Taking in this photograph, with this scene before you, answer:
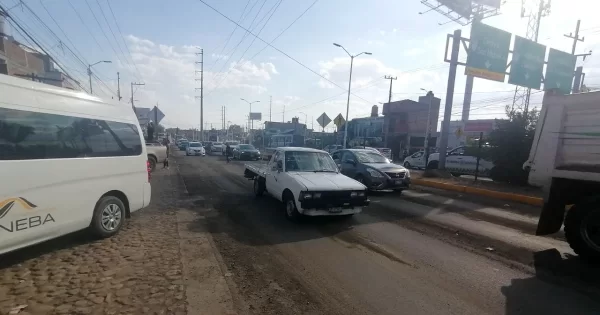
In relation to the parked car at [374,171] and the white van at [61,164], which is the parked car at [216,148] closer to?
the parked car at [374,171]

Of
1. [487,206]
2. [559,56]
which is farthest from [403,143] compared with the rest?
Result: [487,206]

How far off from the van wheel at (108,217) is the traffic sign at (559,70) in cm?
2343

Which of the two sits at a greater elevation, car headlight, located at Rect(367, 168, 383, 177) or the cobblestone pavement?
car headlight, located at Rect(367, 168, 383, 177)

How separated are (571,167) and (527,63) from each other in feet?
53.1

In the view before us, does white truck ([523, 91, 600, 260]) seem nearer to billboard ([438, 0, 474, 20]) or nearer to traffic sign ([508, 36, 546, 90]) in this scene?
traffic sign ([508, 36, 546, 90])

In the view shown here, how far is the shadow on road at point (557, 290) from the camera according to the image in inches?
139

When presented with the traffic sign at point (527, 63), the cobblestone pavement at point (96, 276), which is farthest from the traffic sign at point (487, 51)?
the cobblestone pavement at point (96, 276)

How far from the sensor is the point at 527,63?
17984 millimetres

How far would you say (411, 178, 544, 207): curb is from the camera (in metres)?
10.1

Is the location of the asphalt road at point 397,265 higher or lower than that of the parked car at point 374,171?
lower

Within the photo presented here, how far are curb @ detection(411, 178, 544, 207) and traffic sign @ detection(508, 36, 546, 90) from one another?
9.17m

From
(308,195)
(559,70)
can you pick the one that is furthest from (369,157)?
(559,70)

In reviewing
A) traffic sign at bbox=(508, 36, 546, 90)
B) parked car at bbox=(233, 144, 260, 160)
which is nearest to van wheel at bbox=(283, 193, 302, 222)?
traffic sign at bbox=(508, 36, 546, 90)

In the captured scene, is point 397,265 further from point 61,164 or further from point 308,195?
point 61,164
